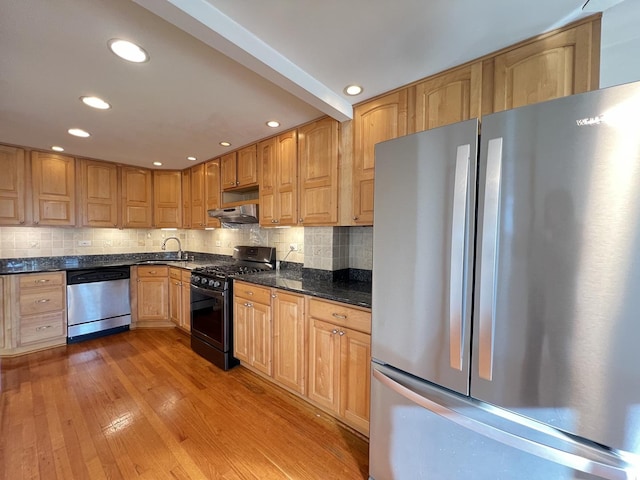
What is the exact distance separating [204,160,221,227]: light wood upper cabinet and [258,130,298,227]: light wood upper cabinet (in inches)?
35.6

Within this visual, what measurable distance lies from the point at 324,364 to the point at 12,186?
13.2 feet

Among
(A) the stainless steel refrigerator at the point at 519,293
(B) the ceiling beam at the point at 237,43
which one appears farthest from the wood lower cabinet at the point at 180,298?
(A) the stainless steel refrigerator at the point at 519,293

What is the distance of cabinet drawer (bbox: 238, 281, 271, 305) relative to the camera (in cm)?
228

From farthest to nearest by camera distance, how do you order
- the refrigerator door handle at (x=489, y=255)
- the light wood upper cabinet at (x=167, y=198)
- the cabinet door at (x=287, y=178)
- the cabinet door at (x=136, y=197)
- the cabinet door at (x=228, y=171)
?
the light wood upper cabinet at (x=167, y=198) → the cabinet door at (x=136, y=197) → the cabinet door at (x=228, y=171) → the cabinet door at (x=287, y=178) → the refrigerator door handle at (x=489, y=255)

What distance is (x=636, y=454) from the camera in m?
0.76

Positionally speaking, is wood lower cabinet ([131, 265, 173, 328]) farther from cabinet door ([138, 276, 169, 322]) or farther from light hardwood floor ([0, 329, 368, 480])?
light hardwood floor ([0, 329, 368, 480])

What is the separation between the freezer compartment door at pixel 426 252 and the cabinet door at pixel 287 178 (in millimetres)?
1252

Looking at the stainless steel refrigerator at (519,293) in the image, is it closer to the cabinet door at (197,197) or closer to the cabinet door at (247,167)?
the cabinet door at (247,167)

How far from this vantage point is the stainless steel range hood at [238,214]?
2836mm

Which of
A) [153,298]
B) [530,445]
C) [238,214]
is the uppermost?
Result: [238,214]

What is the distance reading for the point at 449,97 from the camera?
1.54 metres

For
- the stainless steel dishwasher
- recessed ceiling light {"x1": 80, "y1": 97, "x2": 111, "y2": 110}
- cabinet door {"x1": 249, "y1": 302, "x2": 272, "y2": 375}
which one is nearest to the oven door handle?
cabinet door {"x1": 249, "y1": 302, "x2": 272, "y2": 375}

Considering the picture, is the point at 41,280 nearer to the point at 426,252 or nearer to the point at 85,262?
the point at 85,262

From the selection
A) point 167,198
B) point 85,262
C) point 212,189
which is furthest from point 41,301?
point 212,189
